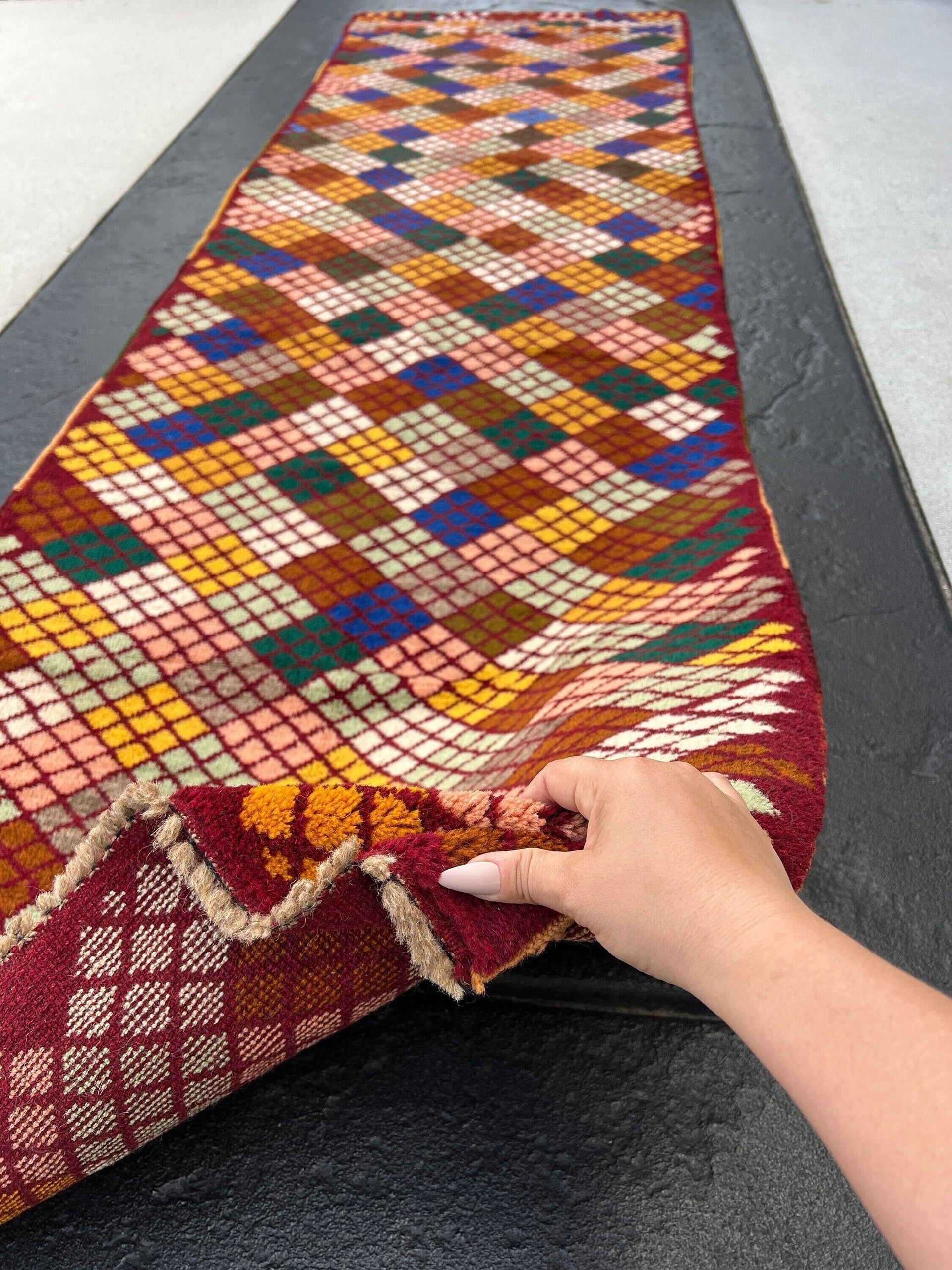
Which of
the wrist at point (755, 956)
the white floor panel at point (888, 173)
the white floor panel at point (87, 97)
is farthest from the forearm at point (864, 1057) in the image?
the white floor panel at point (87, 97)

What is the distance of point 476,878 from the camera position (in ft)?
1.68

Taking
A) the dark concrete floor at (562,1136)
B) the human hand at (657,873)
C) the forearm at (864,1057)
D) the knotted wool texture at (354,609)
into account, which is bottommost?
the dark concrete floor at (562,1136)

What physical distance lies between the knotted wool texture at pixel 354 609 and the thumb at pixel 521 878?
14mm

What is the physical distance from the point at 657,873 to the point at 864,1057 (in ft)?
0.38

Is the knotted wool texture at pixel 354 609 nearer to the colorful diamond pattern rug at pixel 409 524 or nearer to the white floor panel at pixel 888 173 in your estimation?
the colorful diamond pattern rug at pixel 409 524

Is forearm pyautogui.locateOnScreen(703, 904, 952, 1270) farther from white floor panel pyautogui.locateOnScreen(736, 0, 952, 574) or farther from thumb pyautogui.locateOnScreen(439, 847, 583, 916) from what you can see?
white floor panel pyautogui.locateOnScreen(736, 0, 952, 574)

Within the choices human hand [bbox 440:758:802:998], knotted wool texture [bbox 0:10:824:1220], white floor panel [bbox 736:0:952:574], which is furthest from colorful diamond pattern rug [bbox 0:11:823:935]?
white floor panel [bbox 736:0:952:574]

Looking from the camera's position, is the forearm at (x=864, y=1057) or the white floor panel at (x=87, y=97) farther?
the white floor panel at (x=87, y=97)

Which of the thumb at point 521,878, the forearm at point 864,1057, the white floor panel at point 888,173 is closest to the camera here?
the forearm at point 864,1057

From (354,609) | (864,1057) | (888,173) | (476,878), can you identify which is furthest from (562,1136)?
(888,173)

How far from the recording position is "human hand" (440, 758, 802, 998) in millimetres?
401

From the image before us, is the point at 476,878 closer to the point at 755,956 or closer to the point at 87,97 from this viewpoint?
the point at 755,956

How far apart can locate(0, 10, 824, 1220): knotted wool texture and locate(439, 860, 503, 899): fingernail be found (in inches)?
0.4

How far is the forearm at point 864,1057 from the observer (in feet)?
1.00
